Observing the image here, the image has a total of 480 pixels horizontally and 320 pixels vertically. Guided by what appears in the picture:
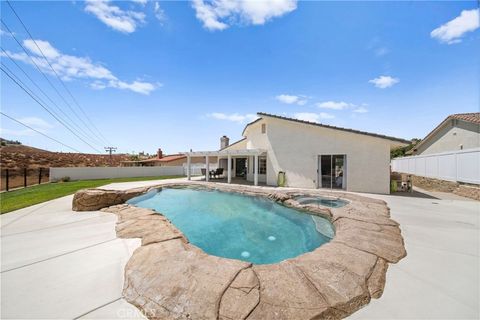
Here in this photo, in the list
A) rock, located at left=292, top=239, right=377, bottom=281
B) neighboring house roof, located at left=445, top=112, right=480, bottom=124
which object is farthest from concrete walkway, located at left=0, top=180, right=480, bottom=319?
neighboring house roof, located at left=445, top=112, right=480, bottom=124

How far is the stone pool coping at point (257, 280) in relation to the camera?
2.35 metres

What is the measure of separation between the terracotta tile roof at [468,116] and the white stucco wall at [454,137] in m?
0.41

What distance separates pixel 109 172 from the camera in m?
21.4

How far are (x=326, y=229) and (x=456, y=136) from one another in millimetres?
19586

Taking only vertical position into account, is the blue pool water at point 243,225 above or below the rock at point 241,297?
below

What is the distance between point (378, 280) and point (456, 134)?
22.0m

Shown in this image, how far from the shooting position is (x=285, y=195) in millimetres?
9992

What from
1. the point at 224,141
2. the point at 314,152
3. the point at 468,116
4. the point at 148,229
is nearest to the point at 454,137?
the point at 468,116

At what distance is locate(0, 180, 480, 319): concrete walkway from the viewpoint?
239cm

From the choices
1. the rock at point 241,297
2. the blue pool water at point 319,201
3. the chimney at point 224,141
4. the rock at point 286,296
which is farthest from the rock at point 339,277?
the chimney at point 224,141

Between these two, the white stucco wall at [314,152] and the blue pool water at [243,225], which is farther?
the white stucco wall at [314,152]

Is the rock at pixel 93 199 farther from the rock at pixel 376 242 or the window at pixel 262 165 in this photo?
the window at pixel 262 165

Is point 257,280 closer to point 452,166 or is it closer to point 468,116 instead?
point 452,166

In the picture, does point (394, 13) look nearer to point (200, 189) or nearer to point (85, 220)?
point (200, 189)
